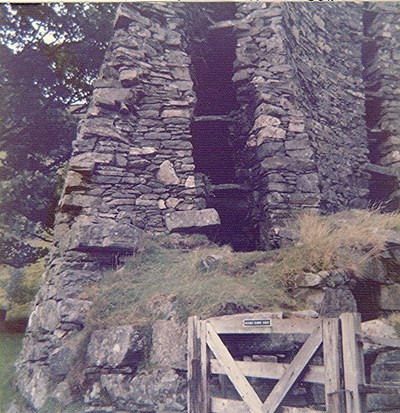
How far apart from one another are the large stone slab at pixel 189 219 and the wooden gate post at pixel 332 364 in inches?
116

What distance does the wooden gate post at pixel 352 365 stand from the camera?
320cm

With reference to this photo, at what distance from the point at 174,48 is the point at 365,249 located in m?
4.09

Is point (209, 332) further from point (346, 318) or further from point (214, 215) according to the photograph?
point (214, 215)

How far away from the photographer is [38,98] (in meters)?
9.77

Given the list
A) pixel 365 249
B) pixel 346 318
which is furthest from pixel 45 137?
pixel 346 318

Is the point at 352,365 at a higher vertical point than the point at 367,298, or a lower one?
lower

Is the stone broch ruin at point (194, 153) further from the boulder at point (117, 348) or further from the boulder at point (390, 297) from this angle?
the boulder at point (390, 297)

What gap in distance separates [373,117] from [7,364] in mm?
8646

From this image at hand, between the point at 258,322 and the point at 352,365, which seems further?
the point at 258,322

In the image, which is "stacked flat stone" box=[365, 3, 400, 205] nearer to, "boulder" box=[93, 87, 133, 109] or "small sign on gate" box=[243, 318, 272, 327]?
"boulder" box=[93, 87, 133, 109]

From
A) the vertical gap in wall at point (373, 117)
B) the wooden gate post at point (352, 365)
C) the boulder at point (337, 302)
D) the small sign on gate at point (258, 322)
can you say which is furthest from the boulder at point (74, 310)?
the vertical gap in wall at point (373, 117)

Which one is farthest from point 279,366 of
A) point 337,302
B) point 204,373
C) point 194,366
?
point 337,302

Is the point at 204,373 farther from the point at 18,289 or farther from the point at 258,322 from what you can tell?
the point at 18,289

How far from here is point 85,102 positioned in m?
10.4
